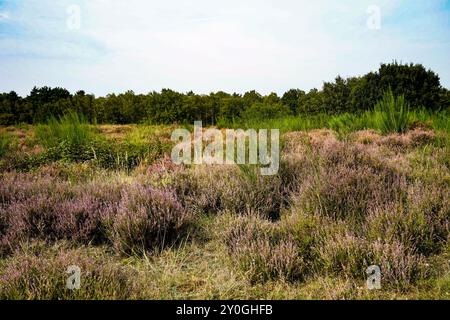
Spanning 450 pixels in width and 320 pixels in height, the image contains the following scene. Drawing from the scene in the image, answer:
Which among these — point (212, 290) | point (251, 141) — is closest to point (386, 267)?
point (212, 290)

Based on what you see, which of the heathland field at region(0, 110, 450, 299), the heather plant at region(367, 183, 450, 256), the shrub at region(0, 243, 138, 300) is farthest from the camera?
the heather plant at region(367, 183, 450, 256)

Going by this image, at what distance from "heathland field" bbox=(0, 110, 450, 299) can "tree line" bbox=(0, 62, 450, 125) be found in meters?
8.49

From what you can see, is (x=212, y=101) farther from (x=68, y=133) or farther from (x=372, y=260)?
(x=372, y=260)

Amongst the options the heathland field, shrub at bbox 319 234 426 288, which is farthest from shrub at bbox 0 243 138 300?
shrub at bbox 319 234 426 288

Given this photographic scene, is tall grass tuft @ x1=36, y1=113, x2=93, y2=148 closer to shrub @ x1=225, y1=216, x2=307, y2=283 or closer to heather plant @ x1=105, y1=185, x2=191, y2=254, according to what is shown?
heather plant @ x1=105, y1=185, x2=191, y2=254

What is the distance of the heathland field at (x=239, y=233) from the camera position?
272cm

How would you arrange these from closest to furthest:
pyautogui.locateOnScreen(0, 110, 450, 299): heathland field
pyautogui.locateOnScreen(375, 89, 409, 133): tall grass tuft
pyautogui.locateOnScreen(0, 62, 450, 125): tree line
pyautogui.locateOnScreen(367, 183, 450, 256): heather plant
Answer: pyautogui.locateOnScreen(0, 110, 450, 299): heathland field < pyautogui.locateOnScreen(367, 183, 450, 256): heather plant < pyautogui.locateOnScreen(375, 89, 409, 133): tall grass tuft < pyautogui.locateOnScreen(0, 62, 450, 125): tree line

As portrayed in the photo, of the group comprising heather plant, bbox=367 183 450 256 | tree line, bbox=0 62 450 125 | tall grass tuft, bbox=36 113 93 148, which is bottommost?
heather plant, bbox=367 183 450 256

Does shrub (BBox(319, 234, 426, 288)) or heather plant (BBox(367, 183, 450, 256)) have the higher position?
heather plant (BBox(367, 183, 450, 256))

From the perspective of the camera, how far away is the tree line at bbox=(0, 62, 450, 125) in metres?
16.5

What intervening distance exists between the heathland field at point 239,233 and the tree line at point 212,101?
849cm

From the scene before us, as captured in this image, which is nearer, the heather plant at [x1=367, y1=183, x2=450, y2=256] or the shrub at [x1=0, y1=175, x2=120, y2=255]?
the heather plant at [x1=367, y1=183, x2=450, y2=256]

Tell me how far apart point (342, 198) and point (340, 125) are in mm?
6640
